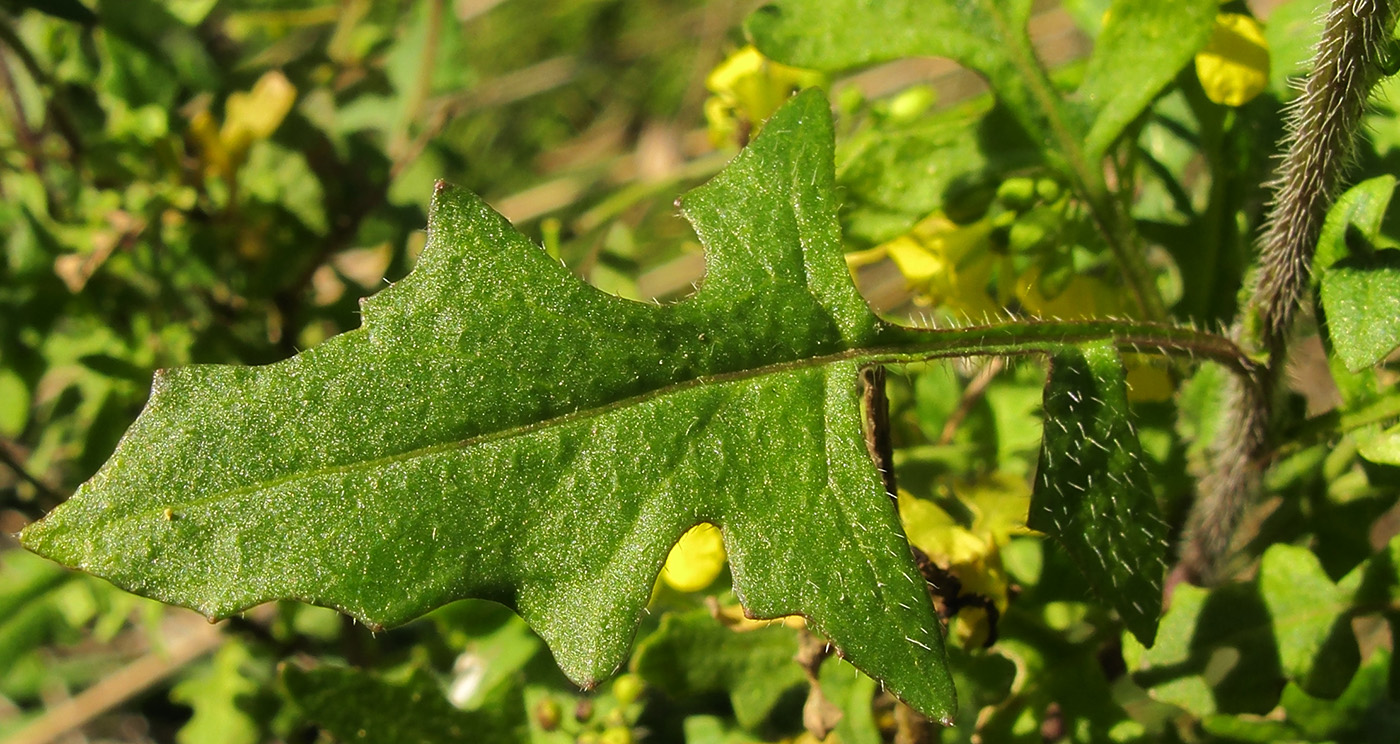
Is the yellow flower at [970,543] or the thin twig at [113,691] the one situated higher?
the yellow flower at [970,543]

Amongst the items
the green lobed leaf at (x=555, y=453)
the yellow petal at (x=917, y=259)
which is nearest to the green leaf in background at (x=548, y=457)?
the green lobed leaf at (x=555, y=453)

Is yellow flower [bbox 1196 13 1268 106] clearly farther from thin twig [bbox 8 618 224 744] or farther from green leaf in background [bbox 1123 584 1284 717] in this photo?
thin twig [bbox 8 618 224 744]

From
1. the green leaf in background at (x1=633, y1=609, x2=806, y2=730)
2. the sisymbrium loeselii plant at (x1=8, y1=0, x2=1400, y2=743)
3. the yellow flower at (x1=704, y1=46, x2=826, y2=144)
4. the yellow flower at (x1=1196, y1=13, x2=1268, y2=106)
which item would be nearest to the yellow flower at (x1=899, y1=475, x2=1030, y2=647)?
the sisymbrium loeselii plant at (x1=8, y1=0, x2=1400, y2=743)

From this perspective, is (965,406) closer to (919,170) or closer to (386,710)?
A: (919,170)

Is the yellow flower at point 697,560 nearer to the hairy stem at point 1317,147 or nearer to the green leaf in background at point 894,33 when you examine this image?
the green leaf in background at point 894,33

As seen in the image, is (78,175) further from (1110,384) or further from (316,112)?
(1110,384)

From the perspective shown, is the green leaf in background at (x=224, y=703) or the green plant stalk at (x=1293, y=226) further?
the green leaf in background at (x=224, y=703)

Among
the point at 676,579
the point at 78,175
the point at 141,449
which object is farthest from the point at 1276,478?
the point at 78,175
